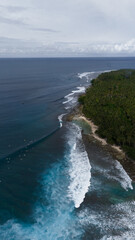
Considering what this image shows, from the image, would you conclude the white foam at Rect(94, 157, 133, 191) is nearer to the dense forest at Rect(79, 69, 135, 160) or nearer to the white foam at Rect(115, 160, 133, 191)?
the white foam at Rect(115, 160, 133, 191)

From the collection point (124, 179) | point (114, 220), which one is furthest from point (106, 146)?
point (114, 220)

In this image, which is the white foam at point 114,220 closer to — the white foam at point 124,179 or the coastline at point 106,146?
the white foam at point 124,179

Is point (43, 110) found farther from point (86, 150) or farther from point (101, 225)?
point (101, 225)

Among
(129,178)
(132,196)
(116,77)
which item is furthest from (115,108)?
(116,77)

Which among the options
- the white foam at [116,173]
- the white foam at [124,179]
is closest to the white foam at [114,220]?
the white foam at [124,179]

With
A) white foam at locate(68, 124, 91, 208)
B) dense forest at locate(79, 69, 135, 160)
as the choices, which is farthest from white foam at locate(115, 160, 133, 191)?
white foam at locate(68, 124, 91, 208)

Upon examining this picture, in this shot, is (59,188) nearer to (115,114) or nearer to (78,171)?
(78,171)
